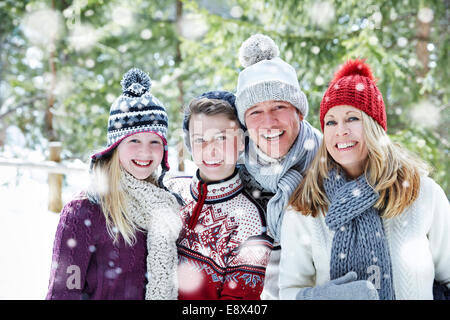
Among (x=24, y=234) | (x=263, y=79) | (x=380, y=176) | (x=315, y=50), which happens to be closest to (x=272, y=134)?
(x=263, y=79)

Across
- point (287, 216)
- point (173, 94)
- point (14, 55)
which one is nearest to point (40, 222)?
point (173, 94)

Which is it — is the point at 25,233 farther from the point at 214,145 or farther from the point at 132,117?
the point at 214,145

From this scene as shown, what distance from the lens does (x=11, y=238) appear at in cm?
450

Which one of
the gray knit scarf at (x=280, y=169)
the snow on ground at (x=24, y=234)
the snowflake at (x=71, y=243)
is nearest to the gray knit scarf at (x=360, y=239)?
the gray knit scarf at (x=280, y=169)

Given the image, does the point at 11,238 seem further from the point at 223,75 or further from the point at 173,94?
the point at 173,94

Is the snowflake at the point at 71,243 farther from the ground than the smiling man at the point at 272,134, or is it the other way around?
the smiling man at the point at 272,134

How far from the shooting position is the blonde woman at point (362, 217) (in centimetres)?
156

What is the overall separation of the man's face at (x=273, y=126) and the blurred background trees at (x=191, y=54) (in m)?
1.98

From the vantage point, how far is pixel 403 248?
1.57 m

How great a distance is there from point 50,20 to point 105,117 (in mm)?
2519

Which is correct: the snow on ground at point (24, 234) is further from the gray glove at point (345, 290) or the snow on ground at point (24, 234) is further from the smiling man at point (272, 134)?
the gray glove at point (345, 290)

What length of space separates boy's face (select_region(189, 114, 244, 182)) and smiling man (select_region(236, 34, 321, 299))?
11 cm

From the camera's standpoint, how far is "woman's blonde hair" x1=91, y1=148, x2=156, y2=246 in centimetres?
185

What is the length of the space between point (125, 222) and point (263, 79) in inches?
41.6
